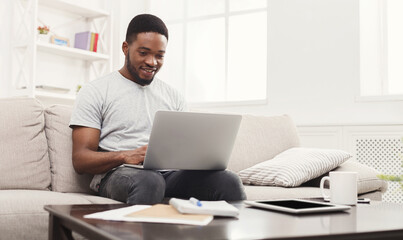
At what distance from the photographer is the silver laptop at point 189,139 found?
1.51 metres

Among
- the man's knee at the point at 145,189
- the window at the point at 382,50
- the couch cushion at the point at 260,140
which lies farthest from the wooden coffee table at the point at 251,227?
the window at the point at 382,50

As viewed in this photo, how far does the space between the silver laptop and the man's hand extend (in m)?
0.08

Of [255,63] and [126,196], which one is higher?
[255,63]

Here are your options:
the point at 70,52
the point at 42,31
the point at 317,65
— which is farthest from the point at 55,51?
the point at 317,65

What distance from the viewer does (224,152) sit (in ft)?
5.54

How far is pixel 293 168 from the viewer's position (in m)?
2.17

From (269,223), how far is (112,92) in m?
1.09

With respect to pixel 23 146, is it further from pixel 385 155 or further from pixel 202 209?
pixel 385 155

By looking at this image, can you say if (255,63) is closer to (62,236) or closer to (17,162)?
(17,162)

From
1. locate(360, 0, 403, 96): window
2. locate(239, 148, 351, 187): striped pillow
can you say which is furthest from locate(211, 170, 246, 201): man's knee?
locate(360, 0, 403, 96): window

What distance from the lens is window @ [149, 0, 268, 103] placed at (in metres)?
4.05

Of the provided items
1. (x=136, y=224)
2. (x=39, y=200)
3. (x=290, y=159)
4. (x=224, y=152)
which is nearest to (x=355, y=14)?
(x=290, y=159)

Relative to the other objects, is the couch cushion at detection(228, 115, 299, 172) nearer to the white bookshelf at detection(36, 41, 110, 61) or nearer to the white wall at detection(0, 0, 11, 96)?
the white bookshelf at detection(36, 41, 110, 61)

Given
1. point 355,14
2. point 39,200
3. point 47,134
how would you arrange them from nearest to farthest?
1. point 39,200
2. point 47,134
3. point 355,14
